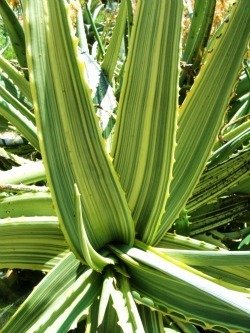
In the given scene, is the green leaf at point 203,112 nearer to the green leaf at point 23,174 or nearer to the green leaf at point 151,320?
the green leaf at point 151,320

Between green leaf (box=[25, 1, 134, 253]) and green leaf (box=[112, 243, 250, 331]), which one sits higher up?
green leaf (box=[25, 1, 134, 253])

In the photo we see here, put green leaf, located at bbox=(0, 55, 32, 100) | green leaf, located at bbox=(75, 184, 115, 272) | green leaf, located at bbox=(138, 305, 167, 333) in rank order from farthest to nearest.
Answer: green leaf, located at bbox=(0, 55, 32, 100), green leaf, located at bbox=(138, 305, 167, 333), green leaf, located at bbox=(75, 184, 115, 272)

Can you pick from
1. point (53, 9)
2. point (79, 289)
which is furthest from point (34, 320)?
point (53, 9)

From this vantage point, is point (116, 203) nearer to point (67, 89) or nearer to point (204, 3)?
point (67, 89)

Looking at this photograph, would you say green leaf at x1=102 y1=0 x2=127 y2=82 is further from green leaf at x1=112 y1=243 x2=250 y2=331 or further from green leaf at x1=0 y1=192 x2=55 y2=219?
green leaf at x1=112 y1=243 x2=250 y2=331

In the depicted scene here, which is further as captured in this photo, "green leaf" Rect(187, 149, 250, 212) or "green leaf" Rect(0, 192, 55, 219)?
"green leaf" Rect(187, 149, 250, 212)

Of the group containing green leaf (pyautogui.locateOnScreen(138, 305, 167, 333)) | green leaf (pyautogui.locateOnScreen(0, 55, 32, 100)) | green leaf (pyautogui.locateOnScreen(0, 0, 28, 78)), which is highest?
green leaf (pyautogui.locateOnScreen(0, 0, 28, 78))

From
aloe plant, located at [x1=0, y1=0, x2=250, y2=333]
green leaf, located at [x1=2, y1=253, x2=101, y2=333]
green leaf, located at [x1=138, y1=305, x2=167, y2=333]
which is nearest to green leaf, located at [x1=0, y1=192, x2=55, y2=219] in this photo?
aloe plant, located at [x1=0, y1=0, x2=250, y2=333]

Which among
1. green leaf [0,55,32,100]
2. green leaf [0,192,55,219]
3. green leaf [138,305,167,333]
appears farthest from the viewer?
green leaf [0,55,32,100]

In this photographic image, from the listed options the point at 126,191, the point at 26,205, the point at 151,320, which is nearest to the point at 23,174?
the point at 26,205
